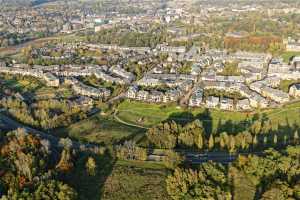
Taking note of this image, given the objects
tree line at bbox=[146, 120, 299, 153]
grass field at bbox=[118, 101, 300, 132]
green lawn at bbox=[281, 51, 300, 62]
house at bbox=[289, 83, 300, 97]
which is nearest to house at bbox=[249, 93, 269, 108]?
grass field at bbox=[118, 101, 300, 132]

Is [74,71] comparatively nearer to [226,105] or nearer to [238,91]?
[238,91]

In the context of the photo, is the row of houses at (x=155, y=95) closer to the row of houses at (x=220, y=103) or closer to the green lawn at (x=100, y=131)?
the row of houses at (x=220, y=103)

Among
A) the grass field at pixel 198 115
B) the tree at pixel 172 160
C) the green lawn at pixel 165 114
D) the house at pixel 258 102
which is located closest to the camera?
the tree at pixel 172 160

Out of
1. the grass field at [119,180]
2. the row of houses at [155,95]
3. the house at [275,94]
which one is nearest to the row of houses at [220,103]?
the row of houses at [155,95]

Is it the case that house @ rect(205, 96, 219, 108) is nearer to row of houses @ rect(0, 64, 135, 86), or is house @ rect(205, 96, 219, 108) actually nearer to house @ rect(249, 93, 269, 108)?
house @ rect(249, 93, 269, 108)

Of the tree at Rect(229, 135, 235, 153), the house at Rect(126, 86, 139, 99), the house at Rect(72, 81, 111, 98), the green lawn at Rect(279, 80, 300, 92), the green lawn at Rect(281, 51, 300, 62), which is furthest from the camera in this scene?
the green lawn at Rect(281, 51, 300, 62)
